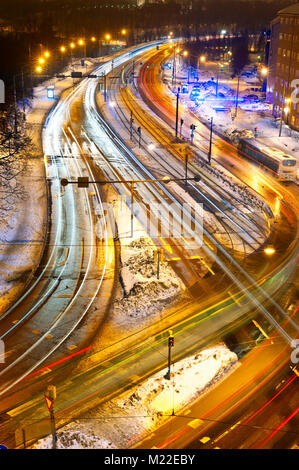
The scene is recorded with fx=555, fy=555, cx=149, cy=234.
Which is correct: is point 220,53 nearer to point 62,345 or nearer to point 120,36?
point 120,36

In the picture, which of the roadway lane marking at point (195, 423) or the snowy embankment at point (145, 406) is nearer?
the snowy embankment at point (145, 406)

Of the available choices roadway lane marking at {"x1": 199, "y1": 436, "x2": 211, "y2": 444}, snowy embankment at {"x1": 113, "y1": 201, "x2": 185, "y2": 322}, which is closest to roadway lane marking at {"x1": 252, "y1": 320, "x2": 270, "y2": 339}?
snowy embankment at {"x1": 113, "y1": 201, "x2": 185, "y2": 322}

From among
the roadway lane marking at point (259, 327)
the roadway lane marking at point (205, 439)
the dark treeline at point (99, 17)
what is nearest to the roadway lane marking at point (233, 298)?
the roadway lane marking at point (259, 327)

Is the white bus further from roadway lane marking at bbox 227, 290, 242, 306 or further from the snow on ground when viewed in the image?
roadway lane marking at bbox 227, 290, 242, 306

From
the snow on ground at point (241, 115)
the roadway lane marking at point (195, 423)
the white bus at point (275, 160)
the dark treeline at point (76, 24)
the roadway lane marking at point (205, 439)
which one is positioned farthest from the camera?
the dark treeline at point (76, 24)

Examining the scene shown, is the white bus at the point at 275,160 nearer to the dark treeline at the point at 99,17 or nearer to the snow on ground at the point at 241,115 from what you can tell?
the snow on ground at the point at 241,115

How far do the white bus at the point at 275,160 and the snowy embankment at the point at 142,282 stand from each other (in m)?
19.3

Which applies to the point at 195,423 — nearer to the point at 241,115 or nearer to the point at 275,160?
the point at 275,160

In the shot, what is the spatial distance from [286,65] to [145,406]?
197ft

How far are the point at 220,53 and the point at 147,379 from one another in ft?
397

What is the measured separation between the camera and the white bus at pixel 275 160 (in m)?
51.1

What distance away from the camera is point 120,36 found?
138 meters

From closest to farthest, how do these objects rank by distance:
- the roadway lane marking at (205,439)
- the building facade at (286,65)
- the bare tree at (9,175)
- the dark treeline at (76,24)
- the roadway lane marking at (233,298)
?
the roadway lane marking at (205,439) < the roadway lane marking at (233,298) < the bare tree at (9,175) < the building facade at (286,65) < the dark treeline at (76,24)

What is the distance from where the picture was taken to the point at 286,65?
70.8 metres
